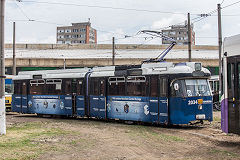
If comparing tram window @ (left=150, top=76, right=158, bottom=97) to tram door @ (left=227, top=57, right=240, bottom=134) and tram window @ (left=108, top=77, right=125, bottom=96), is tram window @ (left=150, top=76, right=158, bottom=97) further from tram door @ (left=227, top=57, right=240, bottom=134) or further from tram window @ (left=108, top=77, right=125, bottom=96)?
tram door @ (left=227, top=57, right=240, bottom=134)

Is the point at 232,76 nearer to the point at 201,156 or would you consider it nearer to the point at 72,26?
the point at 201,156

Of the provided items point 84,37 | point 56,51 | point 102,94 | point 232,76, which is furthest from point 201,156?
point 84,37

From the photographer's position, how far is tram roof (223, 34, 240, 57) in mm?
10836

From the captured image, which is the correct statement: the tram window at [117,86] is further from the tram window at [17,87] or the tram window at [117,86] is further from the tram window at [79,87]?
the tram window at [17,87]

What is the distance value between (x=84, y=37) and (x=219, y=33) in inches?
4337

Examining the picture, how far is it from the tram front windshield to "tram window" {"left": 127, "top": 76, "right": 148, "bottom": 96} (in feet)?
5.89

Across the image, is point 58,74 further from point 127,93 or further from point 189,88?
point 189,88

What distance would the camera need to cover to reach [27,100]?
24.9 m

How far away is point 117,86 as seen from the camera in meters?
18.7

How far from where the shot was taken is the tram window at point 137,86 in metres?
17.1

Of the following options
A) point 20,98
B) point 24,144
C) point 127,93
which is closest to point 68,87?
point 127,93

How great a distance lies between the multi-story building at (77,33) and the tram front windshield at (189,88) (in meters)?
115

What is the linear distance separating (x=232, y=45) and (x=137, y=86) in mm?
7054

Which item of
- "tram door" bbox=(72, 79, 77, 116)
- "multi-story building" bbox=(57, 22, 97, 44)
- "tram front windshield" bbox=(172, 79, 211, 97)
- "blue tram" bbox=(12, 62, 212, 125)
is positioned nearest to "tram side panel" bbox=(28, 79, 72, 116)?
"blue tram" bbox=(12, 62, 212, 125)
